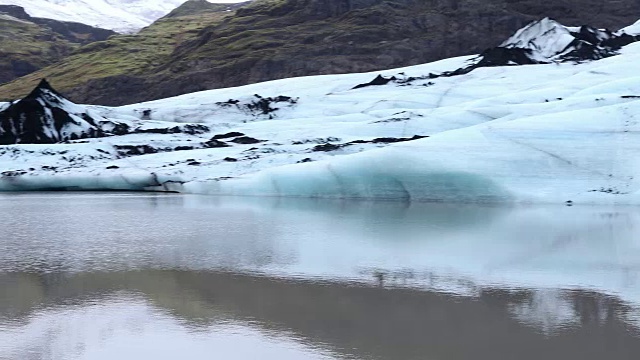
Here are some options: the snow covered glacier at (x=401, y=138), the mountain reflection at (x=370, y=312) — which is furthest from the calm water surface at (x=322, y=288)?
the snow covered glacier at (x=401, y=138)

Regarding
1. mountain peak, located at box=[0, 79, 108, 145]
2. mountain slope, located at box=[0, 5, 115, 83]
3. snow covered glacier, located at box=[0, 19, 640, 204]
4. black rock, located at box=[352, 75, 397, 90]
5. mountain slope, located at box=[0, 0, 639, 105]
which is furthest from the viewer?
mountain slope, located at box=[0, 5, 115, 83]

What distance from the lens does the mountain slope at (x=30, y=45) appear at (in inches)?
3019

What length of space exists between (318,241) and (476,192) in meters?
5.25

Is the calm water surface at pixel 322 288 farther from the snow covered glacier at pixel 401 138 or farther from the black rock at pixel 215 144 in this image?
the black rock at pixel 215 144

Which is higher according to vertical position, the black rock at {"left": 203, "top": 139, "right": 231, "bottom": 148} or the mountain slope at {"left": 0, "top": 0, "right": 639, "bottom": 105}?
the mountain slope at {"left": 0, "top": 0, "right": 639, "bottom": 105}

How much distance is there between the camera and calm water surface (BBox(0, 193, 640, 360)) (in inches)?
173

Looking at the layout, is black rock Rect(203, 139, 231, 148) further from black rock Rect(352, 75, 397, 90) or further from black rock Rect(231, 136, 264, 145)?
black rock Rect(352, 75, 397, 90)

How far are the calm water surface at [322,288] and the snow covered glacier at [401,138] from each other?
6.88 feet

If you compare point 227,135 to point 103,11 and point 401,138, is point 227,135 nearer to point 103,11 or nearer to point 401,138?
point 401,138

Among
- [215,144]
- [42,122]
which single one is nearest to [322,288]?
[215,144]

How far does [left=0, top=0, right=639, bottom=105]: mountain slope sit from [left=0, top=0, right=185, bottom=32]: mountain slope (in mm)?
86018

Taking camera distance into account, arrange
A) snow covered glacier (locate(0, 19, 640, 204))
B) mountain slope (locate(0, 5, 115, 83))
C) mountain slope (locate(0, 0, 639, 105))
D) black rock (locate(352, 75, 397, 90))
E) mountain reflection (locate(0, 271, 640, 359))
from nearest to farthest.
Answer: mountain reflection (locate(0, 271, 640, 359))
snow covered glacier (locate(0, 19, 640, 204))
black rock (locate(352, 75, 397, 90))
mountain slope (locate(0, 0, 639, 105))
mountain slope (locate(0, 5, 115, 83))

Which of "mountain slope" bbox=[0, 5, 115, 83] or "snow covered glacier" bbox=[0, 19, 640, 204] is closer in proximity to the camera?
"snow covered glacier" bbox=[0, 19, 640, 204]

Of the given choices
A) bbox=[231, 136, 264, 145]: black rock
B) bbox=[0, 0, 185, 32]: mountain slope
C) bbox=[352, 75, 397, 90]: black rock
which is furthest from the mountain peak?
bbox=[0, 0, 185, 32]: mountain slope
